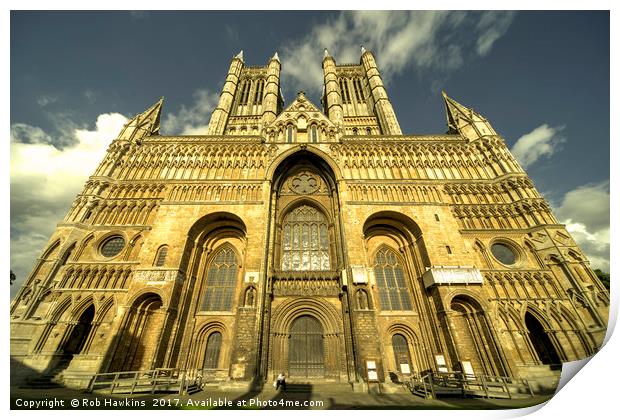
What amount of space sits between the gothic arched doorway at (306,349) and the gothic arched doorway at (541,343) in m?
12.9

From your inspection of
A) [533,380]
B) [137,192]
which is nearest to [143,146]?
[137,192]

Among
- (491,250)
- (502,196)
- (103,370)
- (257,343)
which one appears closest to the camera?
(103,370)

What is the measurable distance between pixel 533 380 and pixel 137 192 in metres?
28.5

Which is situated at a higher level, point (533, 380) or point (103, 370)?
point (103, 370)

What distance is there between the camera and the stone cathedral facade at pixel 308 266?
1432 centimetres

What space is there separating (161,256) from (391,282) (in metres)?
16.6

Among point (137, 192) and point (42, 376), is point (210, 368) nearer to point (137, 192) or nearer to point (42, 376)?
point (42, 376)

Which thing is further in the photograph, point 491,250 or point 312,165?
point 312,165

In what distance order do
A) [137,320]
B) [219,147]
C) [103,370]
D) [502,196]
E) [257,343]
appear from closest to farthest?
[103,370], [257,343], [137,320], [502,196], [219,147]

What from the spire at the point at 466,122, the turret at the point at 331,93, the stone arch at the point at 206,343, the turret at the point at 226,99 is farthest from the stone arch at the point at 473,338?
the turret at the point at 226,99

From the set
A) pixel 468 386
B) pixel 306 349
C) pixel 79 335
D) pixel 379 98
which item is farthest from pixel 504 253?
pixel 79 335

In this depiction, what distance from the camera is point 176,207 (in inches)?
731

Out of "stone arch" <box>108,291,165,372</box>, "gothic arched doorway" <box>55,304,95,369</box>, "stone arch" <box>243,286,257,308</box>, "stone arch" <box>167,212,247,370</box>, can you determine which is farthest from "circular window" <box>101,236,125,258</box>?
"stone arch" <box>243,286,257,308</box>

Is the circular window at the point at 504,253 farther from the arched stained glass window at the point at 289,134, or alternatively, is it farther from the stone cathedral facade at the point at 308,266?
the arched stained glass window at the point at 289,134
